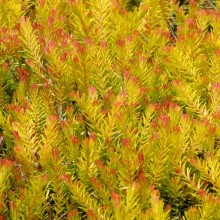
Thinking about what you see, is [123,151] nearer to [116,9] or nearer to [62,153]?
[62,153]

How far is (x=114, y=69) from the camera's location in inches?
96.3

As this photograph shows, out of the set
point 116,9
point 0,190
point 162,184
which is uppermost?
point 116,9

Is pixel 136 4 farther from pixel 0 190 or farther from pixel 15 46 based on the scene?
pixel 0 190

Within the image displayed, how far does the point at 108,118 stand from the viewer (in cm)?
210

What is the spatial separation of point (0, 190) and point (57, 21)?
1.01 m

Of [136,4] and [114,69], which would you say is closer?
[114,69]

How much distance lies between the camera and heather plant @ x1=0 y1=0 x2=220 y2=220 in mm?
1918

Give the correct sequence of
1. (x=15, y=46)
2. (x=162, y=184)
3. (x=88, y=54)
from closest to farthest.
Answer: (x=162, y=184)
(x=88, y=54)
(x=15, y=46)

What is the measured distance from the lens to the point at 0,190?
75.4 inches

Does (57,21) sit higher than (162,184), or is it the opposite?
(57,21)

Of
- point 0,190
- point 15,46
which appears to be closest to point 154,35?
point 15,46

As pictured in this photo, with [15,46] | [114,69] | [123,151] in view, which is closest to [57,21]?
[15,46]

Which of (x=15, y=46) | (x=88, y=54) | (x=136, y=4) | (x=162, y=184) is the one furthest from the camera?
(x=136, y=4)

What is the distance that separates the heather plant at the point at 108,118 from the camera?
1.92 meters
